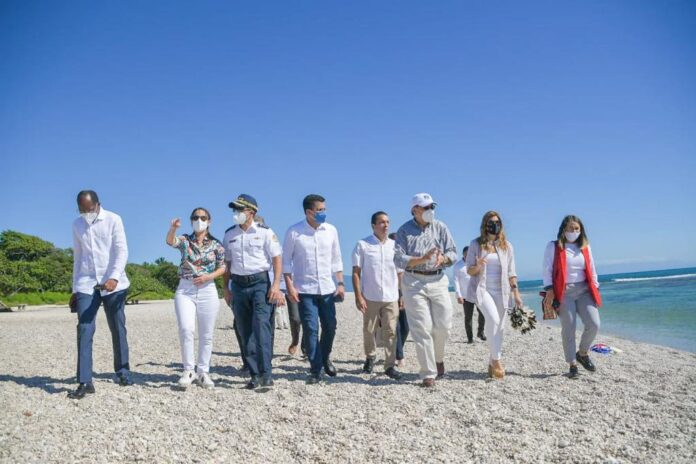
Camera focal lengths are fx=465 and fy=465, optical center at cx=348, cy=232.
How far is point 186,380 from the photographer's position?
5.61 metres

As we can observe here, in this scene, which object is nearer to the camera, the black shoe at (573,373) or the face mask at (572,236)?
the black shoe at (573,373)

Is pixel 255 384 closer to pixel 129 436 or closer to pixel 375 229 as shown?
pixel 129 436

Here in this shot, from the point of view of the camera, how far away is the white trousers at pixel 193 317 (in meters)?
5.68

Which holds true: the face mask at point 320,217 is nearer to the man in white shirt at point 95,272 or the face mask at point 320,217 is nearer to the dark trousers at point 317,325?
the dark trousers at point 317,325

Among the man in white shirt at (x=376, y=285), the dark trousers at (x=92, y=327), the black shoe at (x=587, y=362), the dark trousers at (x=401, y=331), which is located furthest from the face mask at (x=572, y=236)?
the dark trousers at (x=92, y=327)

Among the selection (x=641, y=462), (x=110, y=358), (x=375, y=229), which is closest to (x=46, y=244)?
(x=110, y=358)

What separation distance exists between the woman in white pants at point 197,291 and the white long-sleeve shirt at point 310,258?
0.94m

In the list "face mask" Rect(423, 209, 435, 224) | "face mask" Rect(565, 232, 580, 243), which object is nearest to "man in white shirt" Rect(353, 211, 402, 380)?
"face mask" Rect(423, 209, 435, 224)

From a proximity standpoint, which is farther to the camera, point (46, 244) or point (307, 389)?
point (46, 244)

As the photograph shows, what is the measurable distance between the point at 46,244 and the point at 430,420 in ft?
194

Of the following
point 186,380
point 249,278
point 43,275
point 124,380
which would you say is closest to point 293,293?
point 249,278

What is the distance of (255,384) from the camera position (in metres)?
5.68

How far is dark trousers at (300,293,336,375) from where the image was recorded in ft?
19.6

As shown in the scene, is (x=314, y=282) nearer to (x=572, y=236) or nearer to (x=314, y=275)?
(x=314, y=275)
